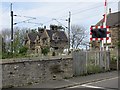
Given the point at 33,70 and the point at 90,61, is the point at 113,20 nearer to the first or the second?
the point at 90,61

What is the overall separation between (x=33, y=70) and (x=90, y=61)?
5.50 m

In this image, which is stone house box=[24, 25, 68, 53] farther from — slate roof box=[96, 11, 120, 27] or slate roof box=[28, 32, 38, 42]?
slate roof box=[96, 11, 120, 27]

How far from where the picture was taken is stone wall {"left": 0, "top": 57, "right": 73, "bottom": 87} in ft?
41.7

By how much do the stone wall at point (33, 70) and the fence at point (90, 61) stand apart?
1.98 ft

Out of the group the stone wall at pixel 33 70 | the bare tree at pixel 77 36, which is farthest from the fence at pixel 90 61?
the bare tree at pixel 77 36

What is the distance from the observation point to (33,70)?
13930mm

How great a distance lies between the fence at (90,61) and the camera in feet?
55.3

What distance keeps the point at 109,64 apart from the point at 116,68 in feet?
2.72

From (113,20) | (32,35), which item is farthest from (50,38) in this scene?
(113,20)

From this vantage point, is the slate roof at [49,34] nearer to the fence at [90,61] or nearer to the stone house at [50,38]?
the stone house at [50,38]

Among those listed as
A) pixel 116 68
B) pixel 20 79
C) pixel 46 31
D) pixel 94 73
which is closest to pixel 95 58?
pixel 94 73

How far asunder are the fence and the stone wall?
604 millimetres

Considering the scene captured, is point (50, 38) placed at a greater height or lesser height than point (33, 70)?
greater

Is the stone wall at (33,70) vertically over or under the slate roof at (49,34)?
under
